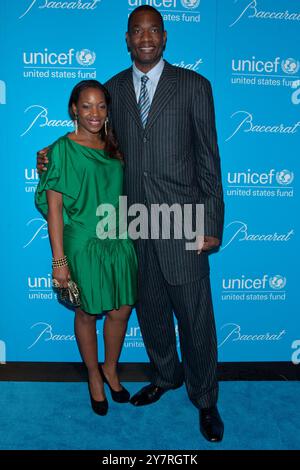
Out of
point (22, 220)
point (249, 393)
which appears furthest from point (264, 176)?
point (22, 220)

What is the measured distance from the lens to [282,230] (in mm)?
2682

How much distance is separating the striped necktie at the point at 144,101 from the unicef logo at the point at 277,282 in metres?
1.30

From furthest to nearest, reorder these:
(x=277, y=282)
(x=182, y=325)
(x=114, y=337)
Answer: (x=277, y=282), (x=114, y=337), (x=182, y=325)

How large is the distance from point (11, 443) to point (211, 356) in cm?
104

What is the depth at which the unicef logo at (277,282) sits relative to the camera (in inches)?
108

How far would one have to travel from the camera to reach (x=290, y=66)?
249cm

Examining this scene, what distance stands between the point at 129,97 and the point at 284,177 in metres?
1.07

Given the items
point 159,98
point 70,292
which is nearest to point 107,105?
point 159,98

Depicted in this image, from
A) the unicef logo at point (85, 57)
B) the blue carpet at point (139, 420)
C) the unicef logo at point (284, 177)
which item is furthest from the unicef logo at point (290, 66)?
the blue carpet at point (139, 420)

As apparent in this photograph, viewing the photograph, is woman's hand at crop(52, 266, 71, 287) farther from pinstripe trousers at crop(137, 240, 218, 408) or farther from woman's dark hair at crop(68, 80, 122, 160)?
woman's dark hair at crop(68, 80, 122, 160)

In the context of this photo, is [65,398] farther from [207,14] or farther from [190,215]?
[207,14]

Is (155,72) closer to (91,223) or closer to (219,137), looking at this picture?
(219,137)

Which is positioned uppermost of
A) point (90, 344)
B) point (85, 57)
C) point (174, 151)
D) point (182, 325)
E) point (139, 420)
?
point (85, 57)

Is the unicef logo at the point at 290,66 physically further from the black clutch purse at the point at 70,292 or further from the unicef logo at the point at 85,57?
the black clutch purse at the point at 70,292
